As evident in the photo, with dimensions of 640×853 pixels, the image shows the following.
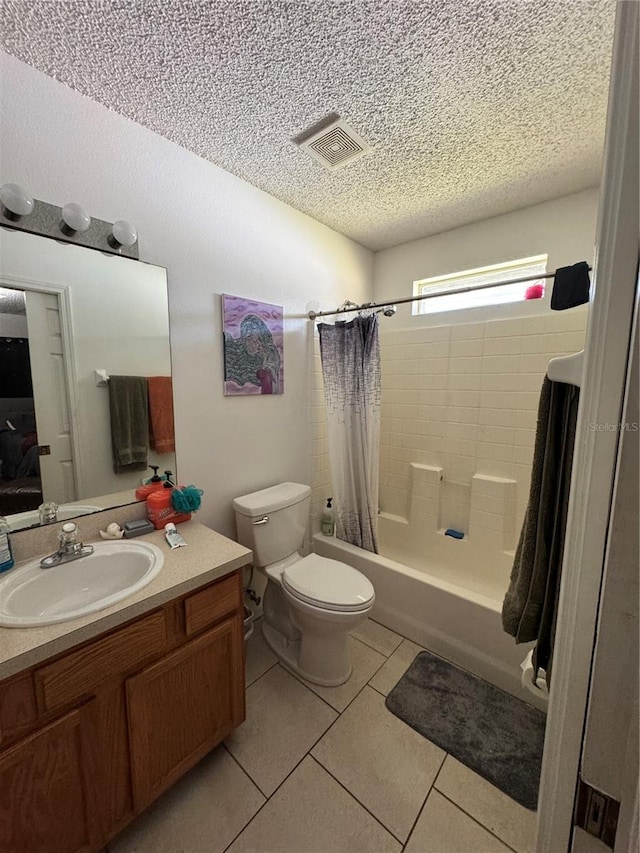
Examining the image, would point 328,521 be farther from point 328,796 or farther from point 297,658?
point 328,796

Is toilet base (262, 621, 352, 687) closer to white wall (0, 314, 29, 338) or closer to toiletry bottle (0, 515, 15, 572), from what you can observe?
toiletry bottle (0, 515, 15, 572)

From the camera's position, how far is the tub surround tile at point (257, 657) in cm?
164

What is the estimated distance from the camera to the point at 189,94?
1209 millimetres

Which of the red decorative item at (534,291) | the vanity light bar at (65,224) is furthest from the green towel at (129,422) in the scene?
the red decorative item at (534,291)

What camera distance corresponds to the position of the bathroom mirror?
1131 mm

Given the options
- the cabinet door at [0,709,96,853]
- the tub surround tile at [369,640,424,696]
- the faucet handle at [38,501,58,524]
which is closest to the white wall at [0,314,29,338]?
the faucet handle at [38,501,58,524]

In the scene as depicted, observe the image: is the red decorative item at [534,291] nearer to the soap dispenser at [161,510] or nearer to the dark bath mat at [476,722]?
the dark bath mat at [476,722]

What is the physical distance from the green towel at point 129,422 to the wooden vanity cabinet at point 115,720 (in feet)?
2.19

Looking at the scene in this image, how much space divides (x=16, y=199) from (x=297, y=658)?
7.07 ft

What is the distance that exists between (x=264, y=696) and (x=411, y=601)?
86 cm

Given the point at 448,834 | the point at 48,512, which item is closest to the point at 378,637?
the point at 448,834

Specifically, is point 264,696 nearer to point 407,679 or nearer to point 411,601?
point 407,679

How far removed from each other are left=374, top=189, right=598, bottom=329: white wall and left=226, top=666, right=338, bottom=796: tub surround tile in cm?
229

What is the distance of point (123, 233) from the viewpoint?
126cm
